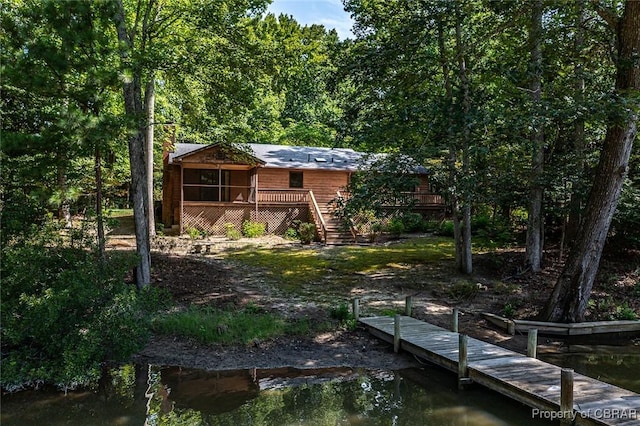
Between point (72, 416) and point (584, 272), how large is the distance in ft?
32.9

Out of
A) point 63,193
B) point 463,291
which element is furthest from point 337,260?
point 63,193

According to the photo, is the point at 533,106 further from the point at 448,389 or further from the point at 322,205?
the point at 322,205

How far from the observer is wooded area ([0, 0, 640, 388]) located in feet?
22.5

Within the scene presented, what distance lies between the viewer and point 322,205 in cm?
2381

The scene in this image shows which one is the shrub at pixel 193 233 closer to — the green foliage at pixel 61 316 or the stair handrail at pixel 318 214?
the stair handrail at pixel 318 214

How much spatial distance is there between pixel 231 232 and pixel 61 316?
14.2m

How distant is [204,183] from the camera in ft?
80.7

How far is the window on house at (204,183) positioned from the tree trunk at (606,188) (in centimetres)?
1792

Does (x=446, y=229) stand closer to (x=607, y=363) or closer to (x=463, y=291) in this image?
(x=463, y=291)

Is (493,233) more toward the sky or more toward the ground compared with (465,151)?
more toward the ground

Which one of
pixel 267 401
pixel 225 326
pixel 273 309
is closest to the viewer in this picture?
pixel 267 401

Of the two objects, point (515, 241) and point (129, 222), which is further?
point (129, 222)

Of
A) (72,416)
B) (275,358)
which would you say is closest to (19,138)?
(72,416)

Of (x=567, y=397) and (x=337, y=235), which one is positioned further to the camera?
(x=337, y=235)
